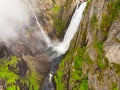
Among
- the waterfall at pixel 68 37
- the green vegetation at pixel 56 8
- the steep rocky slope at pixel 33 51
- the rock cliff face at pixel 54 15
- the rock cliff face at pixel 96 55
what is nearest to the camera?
the rock cliff face at pixel 96 55

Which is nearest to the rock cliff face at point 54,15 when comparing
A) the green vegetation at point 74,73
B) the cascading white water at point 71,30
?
the cascading white water at point 71,30

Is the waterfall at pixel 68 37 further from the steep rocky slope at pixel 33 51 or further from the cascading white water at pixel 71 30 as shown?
the steep rocky slope at pixel 33 51

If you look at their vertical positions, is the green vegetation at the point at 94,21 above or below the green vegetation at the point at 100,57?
above

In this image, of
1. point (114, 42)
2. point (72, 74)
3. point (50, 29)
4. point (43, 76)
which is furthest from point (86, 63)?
point (50, 29)

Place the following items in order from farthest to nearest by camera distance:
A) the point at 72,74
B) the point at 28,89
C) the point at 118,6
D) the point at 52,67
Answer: the point at 52,67, the point at 28,89, the point at 72,74, the point at 118,6

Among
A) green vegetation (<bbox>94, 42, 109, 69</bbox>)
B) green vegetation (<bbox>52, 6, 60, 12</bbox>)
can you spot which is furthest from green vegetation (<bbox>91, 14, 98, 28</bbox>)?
A: green vegetation (<bbox>52, 6, 60, 12</bbox>)

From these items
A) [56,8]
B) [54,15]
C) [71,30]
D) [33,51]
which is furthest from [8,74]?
[56,8]

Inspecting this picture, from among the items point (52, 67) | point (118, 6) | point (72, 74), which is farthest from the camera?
point (52, 67)

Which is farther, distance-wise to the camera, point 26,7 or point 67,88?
point 26,7

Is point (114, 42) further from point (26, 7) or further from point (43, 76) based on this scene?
point (26, 7)
